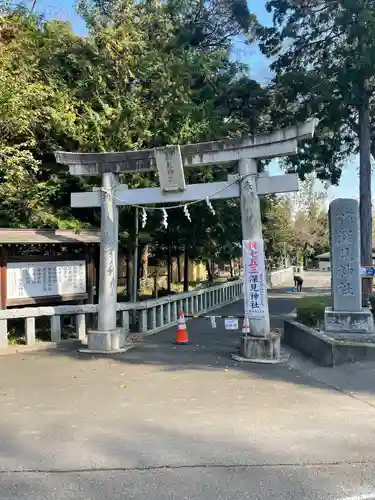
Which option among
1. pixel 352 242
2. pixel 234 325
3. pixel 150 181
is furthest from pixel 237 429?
pixel 150 181

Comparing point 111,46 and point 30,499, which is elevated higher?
point 111,46

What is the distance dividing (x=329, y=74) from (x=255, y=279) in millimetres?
9963

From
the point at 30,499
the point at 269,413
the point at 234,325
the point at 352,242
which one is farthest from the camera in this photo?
the point at 352,242

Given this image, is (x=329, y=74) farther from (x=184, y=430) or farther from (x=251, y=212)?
(x=184, y=430)

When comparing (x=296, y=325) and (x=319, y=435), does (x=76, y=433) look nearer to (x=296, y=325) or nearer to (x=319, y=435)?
(x=319, y=435)

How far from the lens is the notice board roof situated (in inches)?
388

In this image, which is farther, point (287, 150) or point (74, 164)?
point (74, 164)

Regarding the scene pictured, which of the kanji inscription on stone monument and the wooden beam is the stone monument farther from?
the wooden beam

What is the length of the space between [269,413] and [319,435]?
2.80ft

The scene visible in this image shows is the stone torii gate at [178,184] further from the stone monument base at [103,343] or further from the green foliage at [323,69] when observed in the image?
the green foliage at [323,69]

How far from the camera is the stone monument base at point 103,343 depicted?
9477 millimetres

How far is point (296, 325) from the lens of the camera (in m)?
10.1

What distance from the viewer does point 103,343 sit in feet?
31.2

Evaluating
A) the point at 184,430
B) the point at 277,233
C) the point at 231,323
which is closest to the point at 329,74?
the point at 231,323
